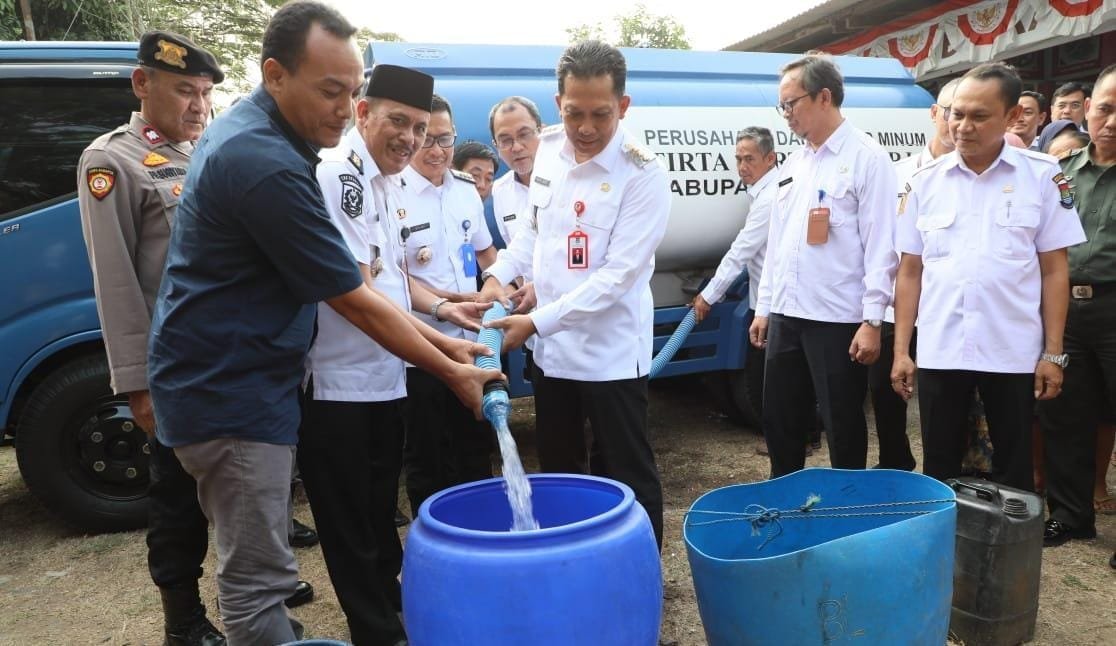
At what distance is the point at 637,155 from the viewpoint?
242cm

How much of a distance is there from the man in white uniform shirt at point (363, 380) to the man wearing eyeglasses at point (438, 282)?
56 cm

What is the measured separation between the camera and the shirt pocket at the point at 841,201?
2.79m

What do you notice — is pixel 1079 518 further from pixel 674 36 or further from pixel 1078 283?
pixel 674 36

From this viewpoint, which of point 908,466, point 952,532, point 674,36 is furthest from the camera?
point 674,36

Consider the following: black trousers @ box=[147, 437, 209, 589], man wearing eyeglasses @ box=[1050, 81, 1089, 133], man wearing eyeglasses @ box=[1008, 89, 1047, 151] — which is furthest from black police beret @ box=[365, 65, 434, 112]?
man wearing eyeglasses @ box=[1050, 81, 1089, 133]

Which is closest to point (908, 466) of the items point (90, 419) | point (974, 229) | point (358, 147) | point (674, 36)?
point (974, 229)

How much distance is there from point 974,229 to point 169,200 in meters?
2.64

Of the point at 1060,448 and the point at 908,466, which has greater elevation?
the point at 1060,448

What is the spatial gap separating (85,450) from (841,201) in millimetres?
3347

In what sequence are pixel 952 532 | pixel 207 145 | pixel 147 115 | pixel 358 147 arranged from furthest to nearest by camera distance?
pixel 147 115 → pixel 358 147 → pixel 952 532 → pixel 207 145

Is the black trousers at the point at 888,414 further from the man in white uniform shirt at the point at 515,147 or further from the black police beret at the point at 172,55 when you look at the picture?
the black police beret at the point at 172,55

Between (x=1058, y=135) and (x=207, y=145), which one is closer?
(x=207, y=145)

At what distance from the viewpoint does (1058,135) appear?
4137 millimetres

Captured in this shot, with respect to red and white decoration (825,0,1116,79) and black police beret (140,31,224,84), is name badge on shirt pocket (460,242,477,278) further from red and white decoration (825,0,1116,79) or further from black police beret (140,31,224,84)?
red and white decoration (825,0,1116,79)
